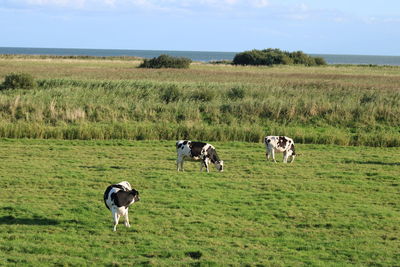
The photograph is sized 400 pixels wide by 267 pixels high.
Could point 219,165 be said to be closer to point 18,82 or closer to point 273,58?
point 18,82

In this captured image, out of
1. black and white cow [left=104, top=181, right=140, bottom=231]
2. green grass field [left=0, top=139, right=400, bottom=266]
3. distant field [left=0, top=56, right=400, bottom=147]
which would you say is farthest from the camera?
distant field [left=0, top=56, right=400, bottom=147]

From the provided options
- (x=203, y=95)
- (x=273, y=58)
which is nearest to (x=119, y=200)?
(x=203, y=95)

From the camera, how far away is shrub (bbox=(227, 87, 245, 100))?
42.9 m

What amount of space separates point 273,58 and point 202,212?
106 meters

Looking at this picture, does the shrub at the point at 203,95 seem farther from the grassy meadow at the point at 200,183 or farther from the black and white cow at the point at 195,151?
the black and white cow at the point at 195,151

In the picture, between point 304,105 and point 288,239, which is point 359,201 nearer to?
point 288,239

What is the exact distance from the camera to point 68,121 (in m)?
33.7

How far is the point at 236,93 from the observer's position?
43.8 metres

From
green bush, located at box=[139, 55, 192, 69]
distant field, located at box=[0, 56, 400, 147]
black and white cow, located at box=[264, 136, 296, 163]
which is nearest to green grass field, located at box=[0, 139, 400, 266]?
black and white cow, located at box=[264, 136, 296, 163]

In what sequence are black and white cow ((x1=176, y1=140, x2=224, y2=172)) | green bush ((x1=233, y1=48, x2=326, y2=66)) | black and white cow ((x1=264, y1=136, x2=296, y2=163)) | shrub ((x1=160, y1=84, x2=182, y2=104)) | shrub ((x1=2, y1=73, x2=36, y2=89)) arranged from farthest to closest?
green bush ((x1=233, y1=48, x2=326, y2=66))
shrub ((x1=2, y1=73, x2=36, y2=89))
shrub ((x1=160, y1=84, x2=182, y2=104))
black and white cow ((x1=264, y1=136, x2=296, y2=163))
black and white cow ((x1=176, y1=140, x2=224, y2=172))

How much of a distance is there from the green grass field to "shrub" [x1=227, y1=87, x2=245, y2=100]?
18.8 m

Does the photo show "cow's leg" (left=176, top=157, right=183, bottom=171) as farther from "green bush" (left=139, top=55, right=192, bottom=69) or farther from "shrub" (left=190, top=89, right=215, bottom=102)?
"green bush" (left=139, top=55, right=192, bottom=69)

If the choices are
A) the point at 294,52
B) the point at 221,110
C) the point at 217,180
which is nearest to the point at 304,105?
the point at 221,110

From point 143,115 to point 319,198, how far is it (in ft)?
Result: 65.8
